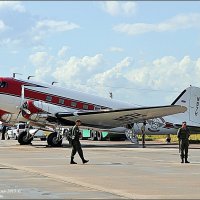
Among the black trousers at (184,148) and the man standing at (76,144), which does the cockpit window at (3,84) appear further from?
the black trousers at (184,148)

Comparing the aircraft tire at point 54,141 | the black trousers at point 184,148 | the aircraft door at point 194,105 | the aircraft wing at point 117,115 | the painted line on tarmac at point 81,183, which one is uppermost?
the aircraft door at point 194,105

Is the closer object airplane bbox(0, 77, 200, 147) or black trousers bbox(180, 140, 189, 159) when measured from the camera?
black trousers bbox(180, 140, 189, 159)

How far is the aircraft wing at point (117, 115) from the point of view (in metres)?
35.3

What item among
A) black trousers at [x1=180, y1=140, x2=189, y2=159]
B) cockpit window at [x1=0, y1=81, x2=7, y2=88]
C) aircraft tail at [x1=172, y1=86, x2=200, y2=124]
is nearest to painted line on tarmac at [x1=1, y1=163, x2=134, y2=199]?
black trousers at [x1=180, y1=140, x2=189, y2=159]

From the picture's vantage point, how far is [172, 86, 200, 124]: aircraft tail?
44844 mm

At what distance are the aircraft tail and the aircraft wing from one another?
7.59 metres

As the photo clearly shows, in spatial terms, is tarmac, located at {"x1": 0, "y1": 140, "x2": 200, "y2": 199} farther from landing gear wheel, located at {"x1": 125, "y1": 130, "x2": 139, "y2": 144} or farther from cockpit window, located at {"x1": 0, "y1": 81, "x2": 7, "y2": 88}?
landing gear wheel, located at {"x1": 125, "y1": 130, "x2": 139, "y2": 144}

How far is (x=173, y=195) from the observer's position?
450 inches

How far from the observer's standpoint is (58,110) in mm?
35656

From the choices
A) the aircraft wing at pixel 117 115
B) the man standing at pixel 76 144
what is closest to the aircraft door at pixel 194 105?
the aircraft wing at pixel 117 115

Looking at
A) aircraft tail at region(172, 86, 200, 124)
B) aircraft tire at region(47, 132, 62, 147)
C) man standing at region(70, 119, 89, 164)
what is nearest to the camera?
man standing at region(70, 119, 89, 164)

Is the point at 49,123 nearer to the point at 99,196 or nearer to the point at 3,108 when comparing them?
the point at 3,108

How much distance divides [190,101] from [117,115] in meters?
10.8

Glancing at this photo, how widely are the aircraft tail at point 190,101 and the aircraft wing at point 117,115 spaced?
7.59 metres
